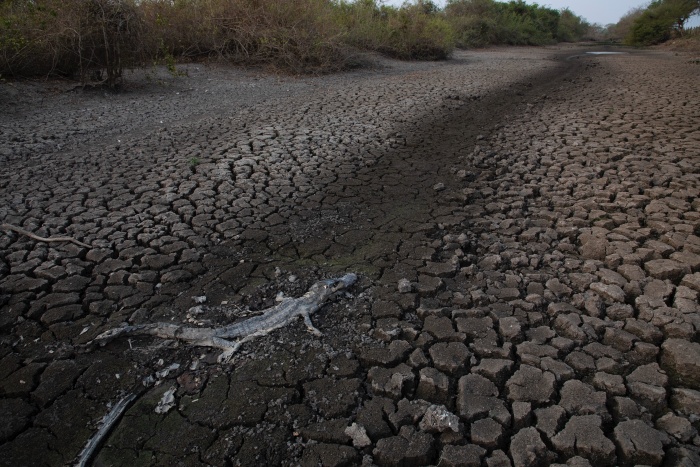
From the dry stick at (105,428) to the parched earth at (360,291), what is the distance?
1.4 inches

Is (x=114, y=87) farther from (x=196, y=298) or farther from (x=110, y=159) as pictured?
(x=196, y=298)

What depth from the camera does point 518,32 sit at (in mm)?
24031

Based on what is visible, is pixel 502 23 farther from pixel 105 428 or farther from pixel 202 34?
pixel 105 428

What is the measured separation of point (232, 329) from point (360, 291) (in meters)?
0.68

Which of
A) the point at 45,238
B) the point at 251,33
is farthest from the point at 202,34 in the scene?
the point at 45,238

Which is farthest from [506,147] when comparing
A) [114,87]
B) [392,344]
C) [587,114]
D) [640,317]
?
[114,87]

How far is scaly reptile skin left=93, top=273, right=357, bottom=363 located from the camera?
208cm

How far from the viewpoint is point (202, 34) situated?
31.3 feet

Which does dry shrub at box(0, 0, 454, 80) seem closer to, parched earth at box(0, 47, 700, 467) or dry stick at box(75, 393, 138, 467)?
parched earth at box(0, 47, 700, 467)

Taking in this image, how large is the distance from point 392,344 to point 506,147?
11.1 feet

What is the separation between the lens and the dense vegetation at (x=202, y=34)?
6.47 meters

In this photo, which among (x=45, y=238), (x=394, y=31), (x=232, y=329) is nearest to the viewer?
(x=232, y=329)

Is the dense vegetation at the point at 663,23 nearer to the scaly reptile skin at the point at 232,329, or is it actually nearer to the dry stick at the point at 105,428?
the scaly reptile skin at the point at 232,329

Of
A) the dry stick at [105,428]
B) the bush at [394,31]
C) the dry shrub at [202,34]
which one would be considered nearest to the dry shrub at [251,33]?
the dry shrub at [202,34]
